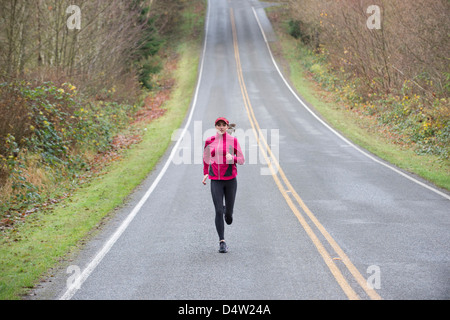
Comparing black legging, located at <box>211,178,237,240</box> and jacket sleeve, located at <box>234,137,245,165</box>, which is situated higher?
jacket sleeve, located at <box>234,137,245,165</box>

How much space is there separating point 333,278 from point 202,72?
3614 centimetres

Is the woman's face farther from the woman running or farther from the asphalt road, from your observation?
the asphalt road

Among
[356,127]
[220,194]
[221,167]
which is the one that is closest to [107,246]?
[220,194]

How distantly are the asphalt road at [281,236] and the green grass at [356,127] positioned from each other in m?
0.92

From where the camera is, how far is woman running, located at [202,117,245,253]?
7605 millimetres

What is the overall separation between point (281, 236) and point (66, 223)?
4.60 meters

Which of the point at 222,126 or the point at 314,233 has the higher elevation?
the point at 222,126

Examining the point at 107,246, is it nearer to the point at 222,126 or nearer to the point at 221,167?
the point at 221,167

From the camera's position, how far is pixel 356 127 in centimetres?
2528

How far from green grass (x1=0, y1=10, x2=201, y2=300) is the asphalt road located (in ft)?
1.30

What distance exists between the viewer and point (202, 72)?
4106 centimetres

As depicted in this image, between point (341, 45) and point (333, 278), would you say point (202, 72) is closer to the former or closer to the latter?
point (341, 45)

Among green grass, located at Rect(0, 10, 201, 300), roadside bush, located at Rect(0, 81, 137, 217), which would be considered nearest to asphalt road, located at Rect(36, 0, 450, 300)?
green grass, located at Rect(0, 10, 201, 300)
